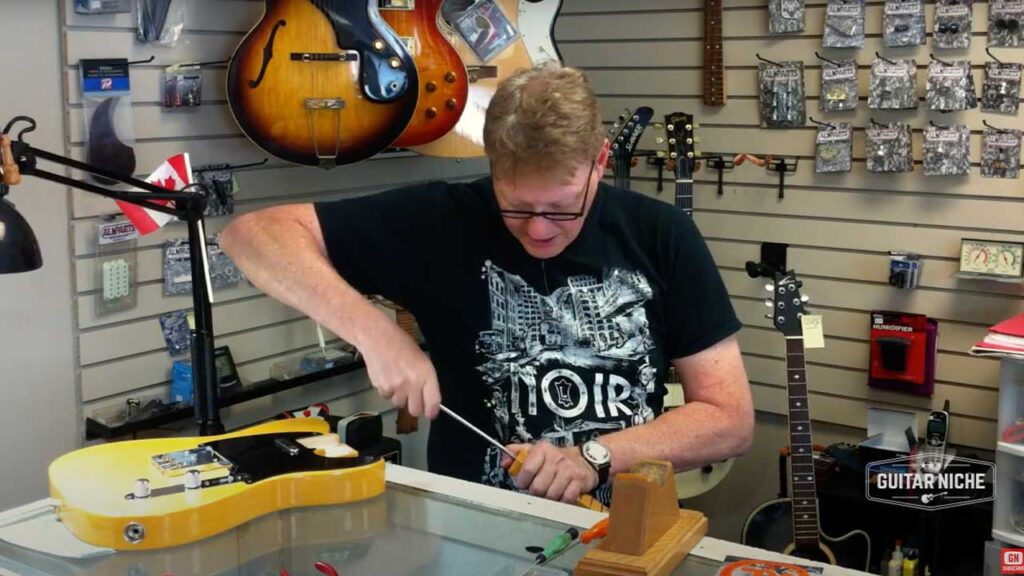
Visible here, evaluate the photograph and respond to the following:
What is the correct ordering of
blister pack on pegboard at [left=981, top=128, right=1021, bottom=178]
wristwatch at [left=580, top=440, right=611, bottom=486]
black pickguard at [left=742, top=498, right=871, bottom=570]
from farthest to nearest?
black pickguard at [left=742, top=498, right=871, bottom=570]
blister pack on pegboard at [left=981, top=128, right=1021, bottom=178]
wristwatch at [left=580, top=440, right=611, bottom=486]

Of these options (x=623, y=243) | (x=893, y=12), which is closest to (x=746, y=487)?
(x=893, y=12)

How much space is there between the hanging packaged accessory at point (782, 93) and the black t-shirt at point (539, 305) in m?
2.00

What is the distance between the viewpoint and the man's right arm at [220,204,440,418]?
1610 millimetres

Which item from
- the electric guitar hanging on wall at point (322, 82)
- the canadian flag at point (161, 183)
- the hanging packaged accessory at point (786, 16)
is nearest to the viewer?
the canadian flag at point (161, 183)

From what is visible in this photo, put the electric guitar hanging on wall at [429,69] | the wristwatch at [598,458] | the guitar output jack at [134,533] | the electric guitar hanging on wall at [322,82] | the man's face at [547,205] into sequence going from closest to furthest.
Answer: the guitar output jack at [134,533]
the wristwatch at [598,458]
the man's face at [547,205]
the electric guitar hanging on wall at [322,82]
the electric guitar hanging on wall at [429,69]

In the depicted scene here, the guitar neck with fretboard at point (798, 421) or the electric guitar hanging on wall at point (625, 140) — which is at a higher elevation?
the electric guitar hanging on wall at point (625, 140)

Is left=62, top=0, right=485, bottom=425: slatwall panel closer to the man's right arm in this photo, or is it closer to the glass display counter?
the man's right arm

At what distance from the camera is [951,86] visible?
141 inches

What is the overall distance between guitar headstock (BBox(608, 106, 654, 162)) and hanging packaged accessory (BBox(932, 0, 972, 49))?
3.20ft

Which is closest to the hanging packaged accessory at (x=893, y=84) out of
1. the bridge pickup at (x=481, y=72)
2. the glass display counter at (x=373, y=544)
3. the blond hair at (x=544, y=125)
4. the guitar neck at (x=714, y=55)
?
the guitar neck at (x=714, y=55)

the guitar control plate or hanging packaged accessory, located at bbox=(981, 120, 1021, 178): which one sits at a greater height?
hanging packaged accessory, located at bbox=(981, 120, 1021, 178)

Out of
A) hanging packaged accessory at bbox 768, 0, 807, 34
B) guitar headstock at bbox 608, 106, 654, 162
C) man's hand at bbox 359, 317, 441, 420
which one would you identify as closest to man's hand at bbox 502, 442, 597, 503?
man's hand at bbox 359, 317, 441, 420

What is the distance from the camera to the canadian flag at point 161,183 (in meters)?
2.62

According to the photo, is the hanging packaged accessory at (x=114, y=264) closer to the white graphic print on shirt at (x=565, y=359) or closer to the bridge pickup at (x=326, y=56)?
the bridge pickup at (x=326, y=56)
